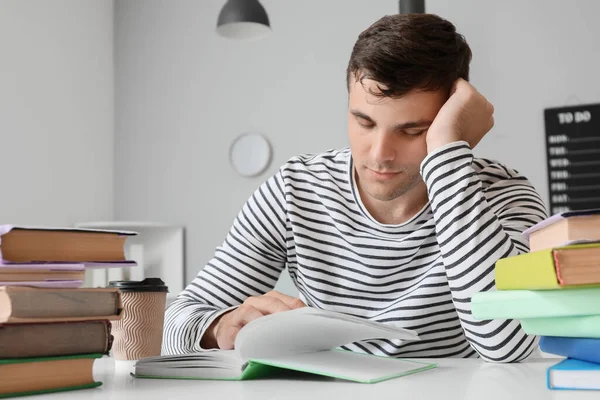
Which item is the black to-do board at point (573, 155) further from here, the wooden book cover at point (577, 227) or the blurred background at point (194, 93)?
the wooden book cover at point (577, 227)

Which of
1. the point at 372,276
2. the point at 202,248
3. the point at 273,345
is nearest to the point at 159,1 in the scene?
the point at 202,248

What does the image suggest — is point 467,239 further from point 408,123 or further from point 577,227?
point 577,227

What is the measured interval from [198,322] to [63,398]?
1.68 ft

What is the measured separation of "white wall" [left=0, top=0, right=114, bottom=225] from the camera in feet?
10.4

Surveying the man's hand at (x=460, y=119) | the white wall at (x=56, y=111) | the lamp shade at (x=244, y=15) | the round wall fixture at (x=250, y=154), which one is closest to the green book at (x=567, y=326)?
the man's hand at (x=460, y=119)

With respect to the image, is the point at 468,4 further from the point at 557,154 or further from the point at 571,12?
the point at 557,154

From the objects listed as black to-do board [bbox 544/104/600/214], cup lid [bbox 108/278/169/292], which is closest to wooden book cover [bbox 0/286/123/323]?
cup lid [bbox 108/278/169/292]

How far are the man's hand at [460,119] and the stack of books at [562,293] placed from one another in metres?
0.52

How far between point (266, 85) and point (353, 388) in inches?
122

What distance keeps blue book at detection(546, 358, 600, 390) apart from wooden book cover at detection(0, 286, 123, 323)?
0.43 m

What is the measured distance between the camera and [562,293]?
575 mm

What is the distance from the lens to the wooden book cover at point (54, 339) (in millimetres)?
641

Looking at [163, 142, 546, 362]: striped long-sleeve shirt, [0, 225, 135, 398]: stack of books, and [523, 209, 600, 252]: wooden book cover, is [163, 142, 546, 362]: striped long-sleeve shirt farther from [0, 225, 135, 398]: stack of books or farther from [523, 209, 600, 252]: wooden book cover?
[523, 209, 600, 252]: wooden book cover

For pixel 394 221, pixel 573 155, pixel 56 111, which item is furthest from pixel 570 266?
pixel 56 111
